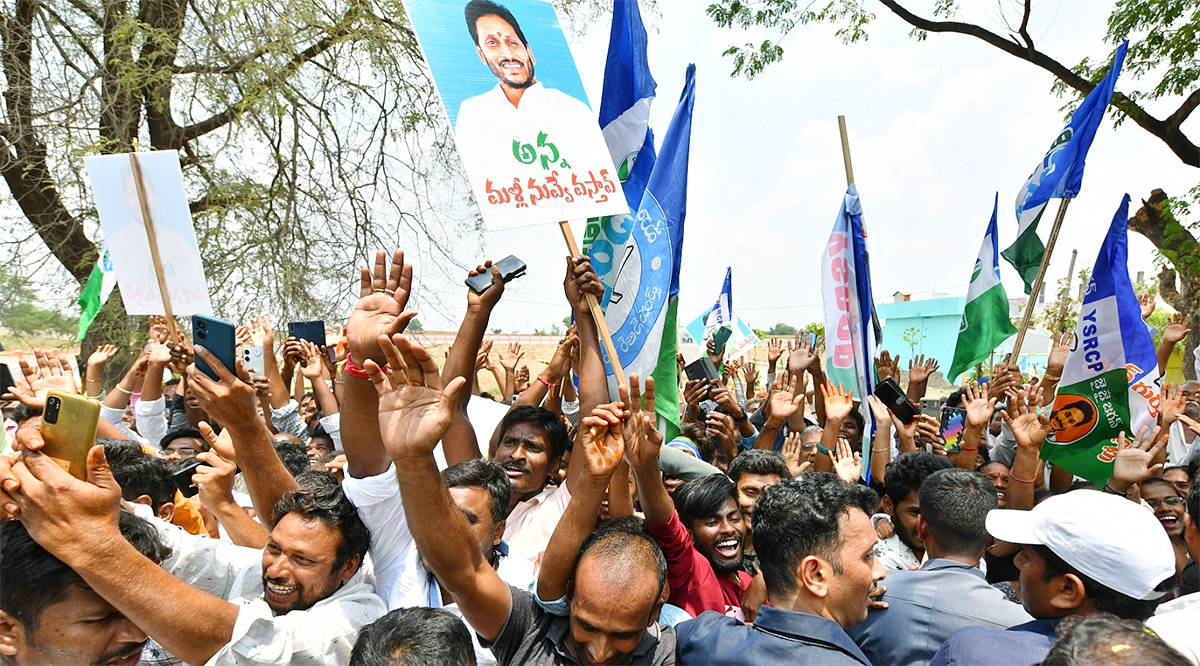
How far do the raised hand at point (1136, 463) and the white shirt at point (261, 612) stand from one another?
413 centimetres

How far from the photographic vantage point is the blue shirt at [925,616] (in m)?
2.46

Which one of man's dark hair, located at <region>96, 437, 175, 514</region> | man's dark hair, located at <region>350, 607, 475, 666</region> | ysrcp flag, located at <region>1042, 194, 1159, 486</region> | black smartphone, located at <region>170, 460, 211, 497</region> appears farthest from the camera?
ysrcp flag, located at <region>1042, 194, 1159, 486</region>

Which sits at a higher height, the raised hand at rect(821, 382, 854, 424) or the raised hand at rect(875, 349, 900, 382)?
the raised hand at rect(821, 382, 854, 424)

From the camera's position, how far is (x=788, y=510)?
93.0 inches

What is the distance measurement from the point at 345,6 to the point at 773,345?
17.7ft

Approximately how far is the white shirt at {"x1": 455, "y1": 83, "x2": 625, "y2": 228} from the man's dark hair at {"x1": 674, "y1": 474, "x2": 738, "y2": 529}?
1.19m

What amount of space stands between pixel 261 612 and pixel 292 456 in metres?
2.11

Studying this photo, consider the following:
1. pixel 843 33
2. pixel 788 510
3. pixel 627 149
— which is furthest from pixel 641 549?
pixel 843 33

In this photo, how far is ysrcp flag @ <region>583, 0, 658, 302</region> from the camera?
395cm

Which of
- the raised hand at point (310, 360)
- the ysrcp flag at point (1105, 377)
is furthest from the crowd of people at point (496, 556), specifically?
the ysrcp flag at point (1105, 377)

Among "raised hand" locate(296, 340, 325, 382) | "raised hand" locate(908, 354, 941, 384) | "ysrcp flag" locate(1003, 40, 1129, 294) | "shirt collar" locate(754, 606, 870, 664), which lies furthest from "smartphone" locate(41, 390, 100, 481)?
"ysrcp flag" locate(1003, 40, 1129, 294)

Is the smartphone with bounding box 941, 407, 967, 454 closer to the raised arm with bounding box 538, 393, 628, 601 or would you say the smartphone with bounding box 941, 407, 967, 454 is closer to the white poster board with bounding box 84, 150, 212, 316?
the raised arm with bounding box 538, 393, 628, 601

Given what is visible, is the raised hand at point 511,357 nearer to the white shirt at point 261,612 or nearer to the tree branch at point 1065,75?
the white shirt at point 261,612

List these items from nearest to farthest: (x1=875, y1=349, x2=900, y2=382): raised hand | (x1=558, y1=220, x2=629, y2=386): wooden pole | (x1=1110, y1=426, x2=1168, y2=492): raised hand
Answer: (x1=558, y1=220, x2=629, y2=386): wooden pole < (x1=1110, y1=426, x2=1168, y2=492): raised hand < (x1=875, y1=349, x2=900, y2=382): raised hand
